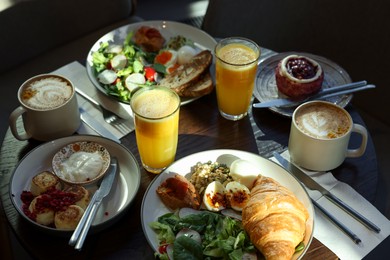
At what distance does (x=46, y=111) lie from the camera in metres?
1.62

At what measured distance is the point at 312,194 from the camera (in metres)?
1.54

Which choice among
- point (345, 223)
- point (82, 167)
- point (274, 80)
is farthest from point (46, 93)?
point (345, 223)

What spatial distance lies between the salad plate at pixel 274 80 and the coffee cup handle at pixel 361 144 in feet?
0.74

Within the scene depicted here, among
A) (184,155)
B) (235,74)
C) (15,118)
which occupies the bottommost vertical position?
(184,155)

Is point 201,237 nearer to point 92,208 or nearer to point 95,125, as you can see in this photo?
point 92,208

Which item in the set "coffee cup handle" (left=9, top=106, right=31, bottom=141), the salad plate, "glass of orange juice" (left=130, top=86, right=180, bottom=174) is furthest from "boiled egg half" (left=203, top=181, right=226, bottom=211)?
"coffee cup handle" (left=9, top=106, right=31, bottom=141)

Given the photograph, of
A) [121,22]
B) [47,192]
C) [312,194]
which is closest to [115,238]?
[47,192]

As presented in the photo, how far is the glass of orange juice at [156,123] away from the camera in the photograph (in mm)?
1501

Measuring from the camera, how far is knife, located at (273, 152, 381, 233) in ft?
4.75

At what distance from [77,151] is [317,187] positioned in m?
0.73

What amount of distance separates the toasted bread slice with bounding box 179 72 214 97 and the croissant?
0.52 meters

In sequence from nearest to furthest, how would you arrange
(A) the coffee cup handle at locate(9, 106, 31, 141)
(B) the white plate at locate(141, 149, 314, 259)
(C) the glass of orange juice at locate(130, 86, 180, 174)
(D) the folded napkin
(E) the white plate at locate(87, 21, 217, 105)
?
(B) the white plate at locate(141, 149, 314, 259) → (C) the glass of orange juice at locate(130, 86, 180, 174) → (A) the coffee cup handle at locate(9, 106, 31, 141) → (D) the folded napkin → (E) the white plate at locate(87, 21, 217, 105)

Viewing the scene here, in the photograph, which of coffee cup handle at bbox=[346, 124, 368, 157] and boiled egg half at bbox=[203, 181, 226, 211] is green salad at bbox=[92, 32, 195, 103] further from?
coffee cup handle at bbox=[346, 124, 368, 157]

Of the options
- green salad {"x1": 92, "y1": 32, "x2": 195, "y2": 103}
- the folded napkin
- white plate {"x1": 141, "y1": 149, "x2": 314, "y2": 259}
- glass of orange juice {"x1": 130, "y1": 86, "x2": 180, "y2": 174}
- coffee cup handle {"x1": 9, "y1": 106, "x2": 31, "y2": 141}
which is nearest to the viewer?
white plate {"x1": 141, "y1": 149, "x2": 314, "y2": 259}
